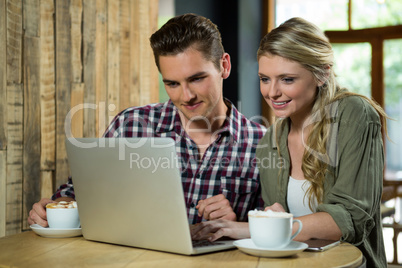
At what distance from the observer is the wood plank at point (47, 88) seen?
2178 millimetres

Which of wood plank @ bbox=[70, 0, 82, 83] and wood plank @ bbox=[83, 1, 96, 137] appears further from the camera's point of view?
wood plank @ bbox=[83, 1, 96, 137]

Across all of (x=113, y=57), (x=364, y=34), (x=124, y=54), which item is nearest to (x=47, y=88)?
(x=113, y=57)

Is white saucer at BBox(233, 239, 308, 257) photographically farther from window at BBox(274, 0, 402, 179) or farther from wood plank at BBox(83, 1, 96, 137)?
window at BBox(274, 0, 402, 179)

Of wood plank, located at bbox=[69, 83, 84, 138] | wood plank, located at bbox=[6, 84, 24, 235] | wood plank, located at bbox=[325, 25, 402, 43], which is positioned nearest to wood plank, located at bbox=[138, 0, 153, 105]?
wood plank, located at bbox=[69, 83, 84, 138]

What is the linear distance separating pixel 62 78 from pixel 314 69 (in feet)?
4.08

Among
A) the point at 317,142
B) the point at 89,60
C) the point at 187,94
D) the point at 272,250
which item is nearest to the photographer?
the point at 272,250

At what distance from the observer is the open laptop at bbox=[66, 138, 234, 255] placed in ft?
3.47

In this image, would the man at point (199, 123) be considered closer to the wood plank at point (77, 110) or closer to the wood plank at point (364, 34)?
the wood plank at point (77, 110)

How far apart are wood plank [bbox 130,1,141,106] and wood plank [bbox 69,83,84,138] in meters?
0.54

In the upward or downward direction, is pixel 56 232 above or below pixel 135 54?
below

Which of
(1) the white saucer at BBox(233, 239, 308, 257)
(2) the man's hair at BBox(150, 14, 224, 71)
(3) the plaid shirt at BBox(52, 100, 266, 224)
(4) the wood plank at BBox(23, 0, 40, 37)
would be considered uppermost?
(4) the wood plank at BBox(23, 0, 40, 37)

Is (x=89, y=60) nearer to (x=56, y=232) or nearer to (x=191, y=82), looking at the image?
(x=191, y=82)

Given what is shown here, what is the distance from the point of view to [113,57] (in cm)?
280

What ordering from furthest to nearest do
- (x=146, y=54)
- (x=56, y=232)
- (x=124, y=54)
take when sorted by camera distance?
1. (x=146, y=54)
2. (x=124, y=54)
3. (x=56, y=232)
